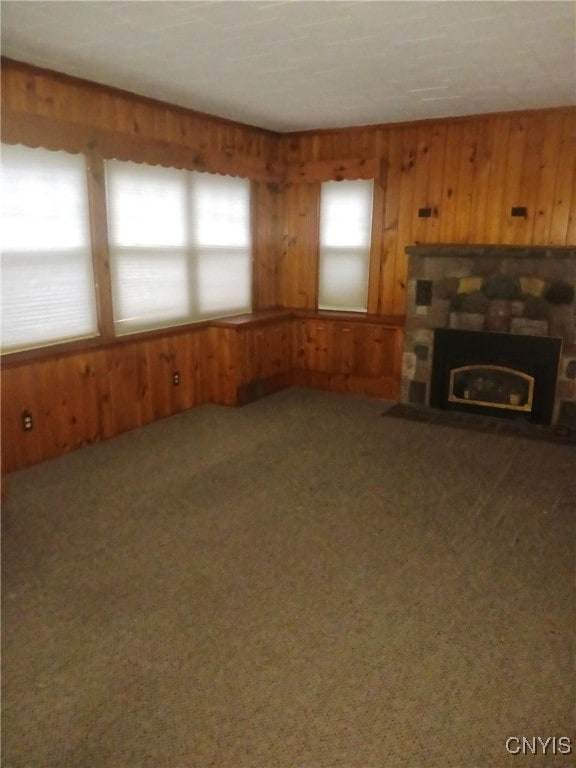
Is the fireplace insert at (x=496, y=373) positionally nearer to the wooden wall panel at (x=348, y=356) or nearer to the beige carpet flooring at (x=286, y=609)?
the wooden wall panel at (x=348, y=356)

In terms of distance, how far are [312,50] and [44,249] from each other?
208cm

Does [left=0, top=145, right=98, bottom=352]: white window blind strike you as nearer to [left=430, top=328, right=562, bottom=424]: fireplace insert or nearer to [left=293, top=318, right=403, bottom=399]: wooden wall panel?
[left=293, top=318, right=403, bottom=399]: wooden wall panel

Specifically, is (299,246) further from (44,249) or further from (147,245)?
(44,249)

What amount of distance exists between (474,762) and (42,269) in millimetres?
3542

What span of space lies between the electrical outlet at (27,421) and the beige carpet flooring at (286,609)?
0.91ft

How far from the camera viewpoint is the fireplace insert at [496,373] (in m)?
4.76

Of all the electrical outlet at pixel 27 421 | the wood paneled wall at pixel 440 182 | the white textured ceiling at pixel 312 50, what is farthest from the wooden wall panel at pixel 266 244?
the electrical outlet at pixel 27 421

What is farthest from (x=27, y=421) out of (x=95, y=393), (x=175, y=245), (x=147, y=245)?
(x=175, y=245)

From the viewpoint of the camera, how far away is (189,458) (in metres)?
4.00

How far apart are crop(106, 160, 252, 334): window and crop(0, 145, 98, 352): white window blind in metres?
0.30

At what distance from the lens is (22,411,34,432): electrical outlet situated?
3723 mm

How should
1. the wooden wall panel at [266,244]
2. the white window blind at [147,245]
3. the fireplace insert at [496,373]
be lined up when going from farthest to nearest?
the wooden wall panel at [266,244] < the fireplace insert at [496,373] < the white window blind at [147,245]

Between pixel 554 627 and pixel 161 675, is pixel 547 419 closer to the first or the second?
pixel 554 627

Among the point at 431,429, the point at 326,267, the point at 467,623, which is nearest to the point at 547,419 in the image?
the point at 431,429
